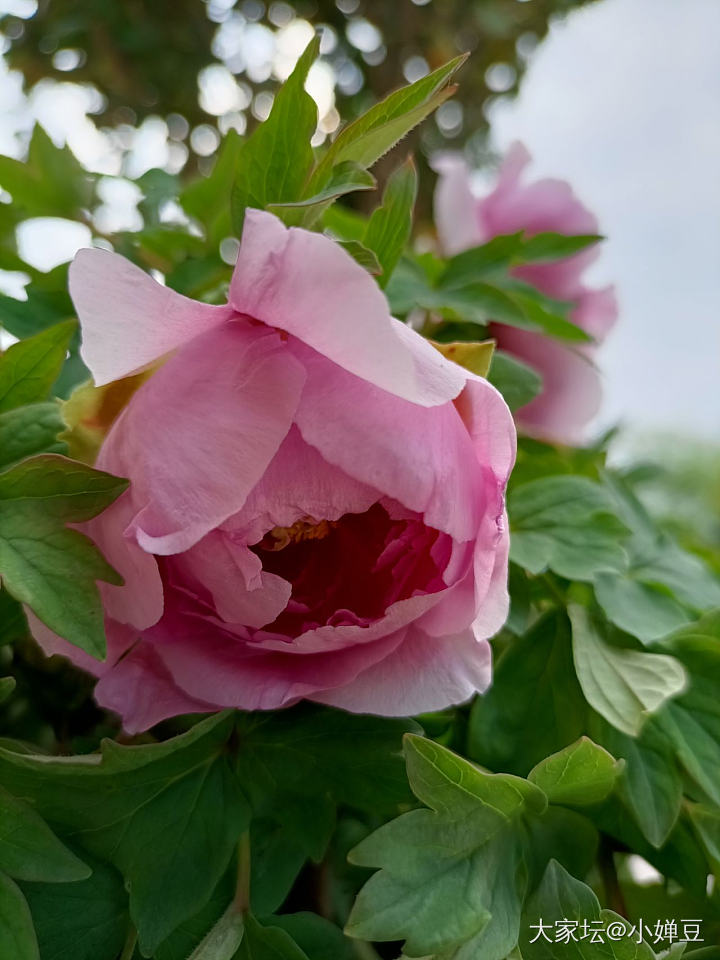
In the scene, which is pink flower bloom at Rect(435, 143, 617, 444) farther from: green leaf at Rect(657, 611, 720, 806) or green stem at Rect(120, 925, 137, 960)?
green stem at Rect(120, 925, 137, 960)

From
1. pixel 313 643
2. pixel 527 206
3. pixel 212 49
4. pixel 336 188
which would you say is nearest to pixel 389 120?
pixel 336 188

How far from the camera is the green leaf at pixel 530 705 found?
260 millimetres

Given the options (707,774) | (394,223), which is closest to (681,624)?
(707,774)

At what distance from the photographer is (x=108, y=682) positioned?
221 millimetres

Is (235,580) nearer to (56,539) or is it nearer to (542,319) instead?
(56,539)

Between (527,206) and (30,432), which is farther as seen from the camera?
(527,206)

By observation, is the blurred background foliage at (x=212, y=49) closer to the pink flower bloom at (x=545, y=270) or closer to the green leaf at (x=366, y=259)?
the pink flower bloom at (x=545, y=270)

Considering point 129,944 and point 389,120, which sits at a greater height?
point 389,120

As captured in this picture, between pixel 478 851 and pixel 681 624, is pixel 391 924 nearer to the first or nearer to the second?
pixel 478 851

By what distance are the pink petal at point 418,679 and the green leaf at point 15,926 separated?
81mm

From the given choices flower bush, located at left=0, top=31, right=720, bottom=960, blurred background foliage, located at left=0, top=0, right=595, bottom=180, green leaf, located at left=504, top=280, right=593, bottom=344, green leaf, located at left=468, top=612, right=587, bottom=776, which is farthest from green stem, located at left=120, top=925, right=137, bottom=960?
blurred background foliage, located at left=0, top=0, right=595, bottom=180

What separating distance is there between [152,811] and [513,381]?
0.58 feet

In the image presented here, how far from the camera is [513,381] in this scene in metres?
0.31

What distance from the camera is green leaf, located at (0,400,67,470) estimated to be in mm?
235
